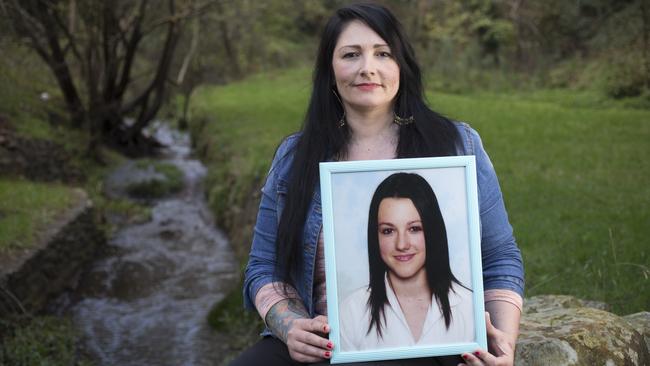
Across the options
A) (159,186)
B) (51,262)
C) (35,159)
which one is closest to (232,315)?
(51,262)

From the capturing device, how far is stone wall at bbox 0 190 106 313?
20.5 feet

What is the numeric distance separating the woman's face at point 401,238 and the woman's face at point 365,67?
0.45 meters

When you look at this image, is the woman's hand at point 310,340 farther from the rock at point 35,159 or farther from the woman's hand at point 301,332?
the rock at point 35,159

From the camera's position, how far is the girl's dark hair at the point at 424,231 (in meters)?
2.09

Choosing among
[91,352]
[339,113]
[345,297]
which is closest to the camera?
[345,297]

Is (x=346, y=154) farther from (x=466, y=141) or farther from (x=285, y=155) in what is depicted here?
(x=466, y=141)

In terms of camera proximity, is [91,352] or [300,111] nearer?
[91,352]

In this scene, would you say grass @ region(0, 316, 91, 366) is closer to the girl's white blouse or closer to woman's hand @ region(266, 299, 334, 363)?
woman's hand @ region(266, 299, 334, 363)

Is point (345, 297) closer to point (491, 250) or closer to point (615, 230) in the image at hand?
point (491, 250)

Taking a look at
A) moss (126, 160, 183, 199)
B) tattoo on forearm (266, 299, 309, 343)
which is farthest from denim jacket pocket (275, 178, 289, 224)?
moss (126, 160, 183, 199)

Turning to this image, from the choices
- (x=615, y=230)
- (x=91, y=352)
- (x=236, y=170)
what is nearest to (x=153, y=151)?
(x=236, y=170)

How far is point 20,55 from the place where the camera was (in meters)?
10.6

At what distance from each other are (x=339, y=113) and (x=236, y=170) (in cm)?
726

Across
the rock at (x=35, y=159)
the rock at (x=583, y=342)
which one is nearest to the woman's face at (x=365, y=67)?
the rock at (x=583, y=342)
